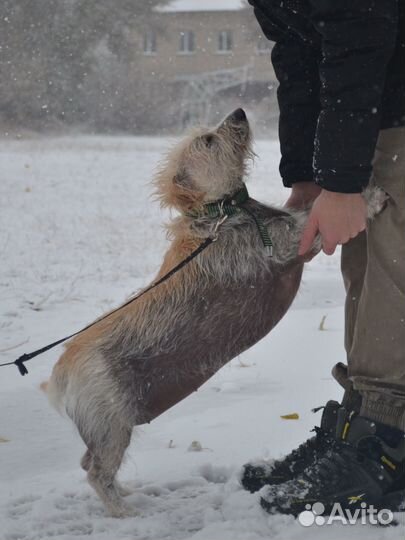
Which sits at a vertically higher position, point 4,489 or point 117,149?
point 4,489

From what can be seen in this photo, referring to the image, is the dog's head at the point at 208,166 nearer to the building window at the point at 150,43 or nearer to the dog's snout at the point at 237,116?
the dog's snout at the point at 237,116

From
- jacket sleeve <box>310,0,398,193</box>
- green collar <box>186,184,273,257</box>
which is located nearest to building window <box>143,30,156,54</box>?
green collar <box>186,184,273,257</box>

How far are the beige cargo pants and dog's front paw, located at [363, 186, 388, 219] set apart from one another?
16 mm

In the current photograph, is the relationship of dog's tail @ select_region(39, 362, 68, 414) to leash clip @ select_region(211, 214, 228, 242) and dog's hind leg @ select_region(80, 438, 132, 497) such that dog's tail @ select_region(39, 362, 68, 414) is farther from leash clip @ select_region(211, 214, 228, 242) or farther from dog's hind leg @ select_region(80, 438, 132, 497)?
leash clip @ select_region(211, 214, 228, 242)

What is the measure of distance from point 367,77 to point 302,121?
2.12ft

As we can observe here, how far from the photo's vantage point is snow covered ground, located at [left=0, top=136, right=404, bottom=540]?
8.01 ft

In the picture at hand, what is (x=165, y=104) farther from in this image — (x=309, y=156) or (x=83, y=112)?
(x=309, y=156)

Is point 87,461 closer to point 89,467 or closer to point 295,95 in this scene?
point 89,467

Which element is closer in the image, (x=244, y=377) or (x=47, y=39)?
(x=244, y=377)

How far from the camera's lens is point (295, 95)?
2.81 m

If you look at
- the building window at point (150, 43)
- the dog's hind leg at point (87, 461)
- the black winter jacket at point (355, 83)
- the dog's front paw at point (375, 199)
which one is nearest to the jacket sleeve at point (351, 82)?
the black winter jacket at point (355, 83)

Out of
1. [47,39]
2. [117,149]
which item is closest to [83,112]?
[47,39]

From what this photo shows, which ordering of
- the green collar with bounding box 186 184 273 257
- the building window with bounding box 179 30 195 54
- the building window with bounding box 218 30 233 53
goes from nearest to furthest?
1. the green collar with bounding box 186 184 273 257
2. the building window with bounding box 179 30 195 54
3. the building window with bounding box 218 30 233 53

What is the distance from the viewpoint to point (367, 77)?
7.13 feet
